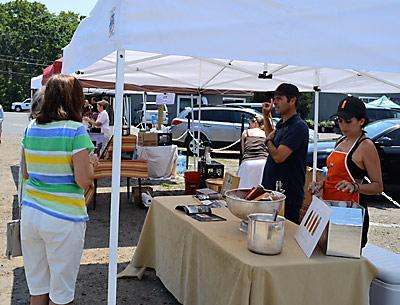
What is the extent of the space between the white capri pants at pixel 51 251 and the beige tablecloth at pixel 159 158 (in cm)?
661

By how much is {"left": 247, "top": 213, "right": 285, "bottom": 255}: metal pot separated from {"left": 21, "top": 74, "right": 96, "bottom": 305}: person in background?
0.94m

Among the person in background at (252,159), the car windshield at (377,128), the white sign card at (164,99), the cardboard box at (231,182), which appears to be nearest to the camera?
the cardboard box at (231,182)

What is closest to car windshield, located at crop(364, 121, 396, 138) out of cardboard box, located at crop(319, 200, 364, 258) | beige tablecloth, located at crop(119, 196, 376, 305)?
beige tablecloth, located at crop(119, 196, 376, 305)

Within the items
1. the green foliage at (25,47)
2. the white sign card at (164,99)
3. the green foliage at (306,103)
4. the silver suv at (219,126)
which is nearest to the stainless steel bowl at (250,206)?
the white sign card at (164,99)

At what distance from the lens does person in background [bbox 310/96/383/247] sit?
2.85m

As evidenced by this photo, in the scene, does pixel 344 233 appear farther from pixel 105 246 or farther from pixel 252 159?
pixel 252 159

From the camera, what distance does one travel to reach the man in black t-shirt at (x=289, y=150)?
3551mm

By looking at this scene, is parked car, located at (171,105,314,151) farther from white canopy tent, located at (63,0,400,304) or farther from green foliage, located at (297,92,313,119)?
green foliage, located at (297,92,313,119)

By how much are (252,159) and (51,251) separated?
13.7 ft

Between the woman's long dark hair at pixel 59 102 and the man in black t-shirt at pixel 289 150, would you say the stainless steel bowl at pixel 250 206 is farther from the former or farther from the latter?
the woman's long dark hair at pixel 59 102

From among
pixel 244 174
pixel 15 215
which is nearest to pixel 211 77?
pixel 244 174

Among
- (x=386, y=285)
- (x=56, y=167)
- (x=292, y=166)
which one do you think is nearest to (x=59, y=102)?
(x=56, y=167)

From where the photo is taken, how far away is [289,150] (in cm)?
352

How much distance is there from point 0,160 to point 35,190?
985 cm
